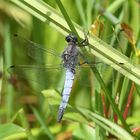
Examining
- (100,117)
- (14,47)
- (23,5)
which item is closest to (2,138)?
(100,117)

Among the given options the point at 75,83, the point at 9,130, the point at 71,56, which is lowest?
the point at 9,130

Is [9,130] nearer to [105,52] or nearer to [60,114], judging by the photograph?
[60,114]

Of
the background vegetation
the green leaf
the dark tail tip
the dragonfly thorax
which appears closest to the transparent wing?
the background vegetation

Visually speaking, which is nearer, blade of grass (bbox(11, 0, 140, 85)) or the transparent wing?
blade of grass (bbox(11, 0, 140, 85))

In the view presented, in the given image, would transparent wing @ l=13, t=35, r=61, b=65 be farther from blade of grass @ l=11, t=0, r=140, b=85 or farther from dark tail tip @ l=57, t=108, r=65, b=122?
blade of grass @ l=11, t=0, r=140, b=85

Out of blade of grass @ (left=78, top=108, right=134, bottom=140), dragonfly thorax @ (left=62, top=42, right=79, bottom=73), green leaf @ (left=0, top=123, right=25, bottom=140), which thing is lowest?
green leaf @ (left=0, top=123, right=25, bottom=140)

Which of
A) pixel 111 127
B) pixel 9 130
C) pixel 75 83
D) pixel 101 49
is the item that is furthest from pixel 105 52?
pixel 75 83

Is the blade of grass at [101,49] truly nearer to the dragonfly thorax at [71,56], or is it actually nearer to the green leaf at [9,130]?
the dragonfly thorax at [71,56]

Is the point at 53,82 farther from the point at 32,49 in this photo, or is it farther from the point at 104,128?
the point at 104,128
